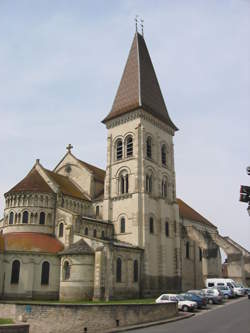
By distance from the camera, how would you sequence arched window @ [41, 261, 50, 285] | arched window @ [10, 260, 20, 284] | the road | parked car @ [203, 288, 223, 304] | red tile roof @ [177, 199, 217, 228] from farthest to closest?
red tile roof @ [177, 199, 217, 228], arched window @ [41, 261, 50, 285], arched window @ [10, 260, 20, 284], parked car @ [203, 288, 223, 304], the road

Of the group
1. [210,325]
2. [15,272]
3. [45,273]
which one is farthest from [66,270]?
[210,325]

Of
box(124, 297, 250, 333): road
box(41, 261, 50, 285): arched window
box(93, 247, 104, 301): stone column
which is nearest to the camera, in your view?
box(124, 297, 250, 333): road

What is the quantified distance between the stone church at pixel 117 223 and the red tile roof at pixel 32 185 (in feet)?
0.38

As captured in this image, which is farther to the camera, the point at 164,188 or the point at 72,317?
the point at 164,188

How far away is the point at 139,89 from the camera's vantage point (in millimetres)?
52438

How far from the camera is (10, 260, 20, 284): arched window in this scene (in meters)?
38.2

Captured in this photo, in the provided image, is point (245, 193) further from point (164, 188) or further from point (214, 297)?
point (164, 188)

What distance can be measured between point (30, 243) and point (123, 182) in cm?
1497

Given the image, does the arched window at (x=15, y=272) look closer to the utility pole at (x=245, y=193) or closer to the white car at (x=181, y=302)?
the white car at (x=181, y=302)

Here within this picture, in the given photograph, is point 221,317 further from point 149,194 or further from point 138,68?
point 138,68

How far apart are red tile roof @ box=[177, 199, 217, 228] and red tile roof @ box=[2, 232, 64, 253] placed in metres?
24.5

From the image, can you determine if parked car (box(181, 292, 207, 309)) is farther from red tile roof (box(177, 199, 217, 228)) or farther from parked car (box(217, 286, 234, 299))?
red tile roof (box(177, 199, 217, 228))

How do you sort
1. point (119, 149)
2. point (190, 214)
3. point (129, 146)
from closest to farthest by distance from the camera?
point (129, 146), point (119, 149), point (190, 214)

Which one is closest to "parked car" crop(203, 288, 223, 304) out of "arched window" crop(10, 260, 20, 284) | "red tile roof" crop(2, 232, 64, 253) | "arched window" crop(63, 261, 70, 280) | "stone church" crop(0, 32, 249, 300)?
"stone church" crop(0, 32, 249, 300)
